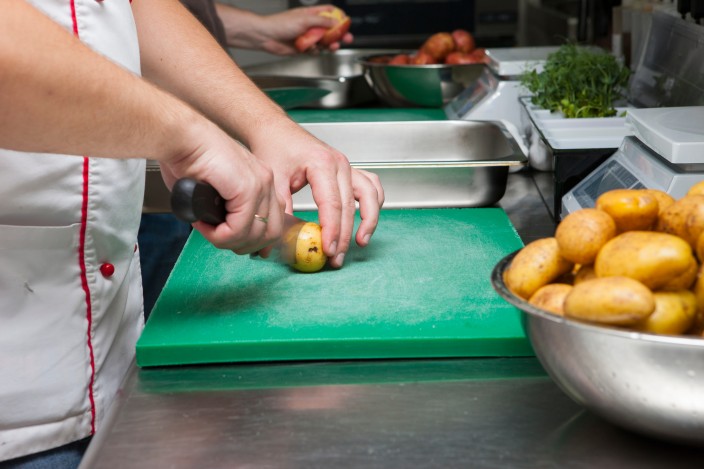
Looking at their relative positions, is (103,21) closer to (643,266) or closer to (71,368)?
(71,368)

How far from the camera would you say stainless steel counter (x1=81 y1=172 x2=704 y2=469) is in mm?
815

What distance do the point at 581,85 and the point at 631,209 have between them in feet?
3.63

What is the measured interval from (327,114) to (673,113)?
1.44 meters

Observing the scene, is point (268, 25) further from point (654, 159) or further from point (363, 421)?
point (363, 421)

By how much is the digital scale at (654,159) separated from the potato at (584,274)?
1.43 feet

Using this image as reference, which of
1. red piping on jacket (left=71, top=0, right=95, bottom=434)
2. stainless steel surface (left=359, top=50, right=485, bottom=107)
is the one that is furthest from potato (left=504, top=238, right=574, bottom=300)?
stainless steel surface (left=359, top=50, right=485, bottom=107)

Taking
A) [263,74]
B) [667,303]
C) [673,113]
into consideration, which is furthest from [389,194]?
[263,74]

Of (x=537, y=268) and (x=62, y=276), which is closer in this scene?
(x=537, y=268)

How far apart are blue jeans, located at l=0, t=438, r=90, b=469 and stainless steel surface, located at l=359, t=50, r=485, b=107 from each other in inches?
66.8

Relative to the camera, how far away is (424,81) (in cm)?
268

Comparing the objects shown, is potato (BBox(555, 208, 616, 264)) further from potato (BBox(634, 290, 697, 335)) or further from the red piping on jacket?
the red piping on jacket

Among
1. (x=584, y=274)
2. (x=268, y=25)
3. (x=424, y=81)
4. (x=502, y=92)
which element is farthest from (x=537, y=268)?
(x=268, y=25)

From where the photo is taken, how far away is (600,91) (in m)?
1.89

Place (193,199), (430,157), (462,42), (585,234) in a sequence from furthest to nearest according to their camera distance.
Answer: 1. (462,42)
2. (430,157)
3. (193,199)
4. (585,234)
